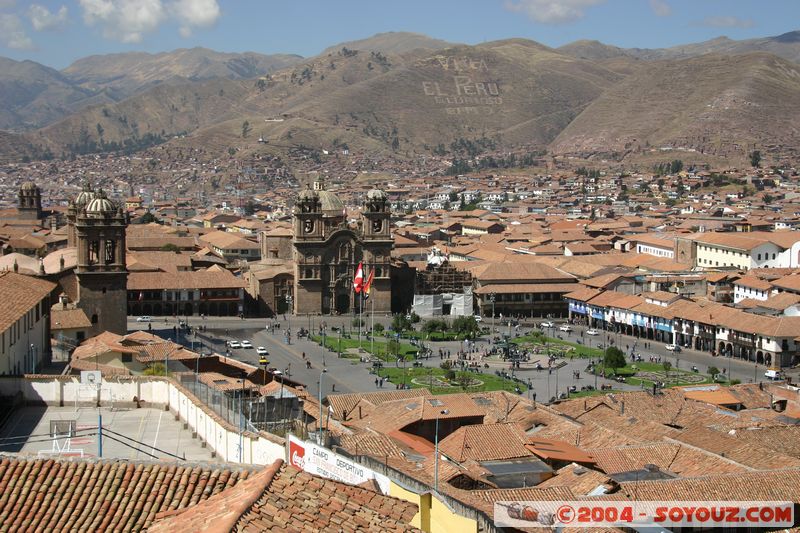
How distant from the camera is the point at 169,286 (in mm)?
64500

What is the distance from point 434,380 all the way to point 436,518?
36195 millimetres

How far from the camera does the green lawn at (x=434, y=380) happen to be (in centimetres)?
4581

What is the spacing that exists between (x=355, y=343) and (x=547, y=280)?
1796 cm

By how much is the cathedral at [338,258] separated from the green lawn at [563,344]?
451 inches

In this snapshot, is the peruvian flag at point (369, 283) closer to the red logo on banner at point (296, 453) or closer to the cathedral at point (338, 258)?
the cathedral at point (338, 258)

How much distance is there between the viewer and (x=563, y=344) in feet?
194

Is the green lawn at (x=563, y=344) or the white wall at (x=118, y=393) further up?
the white wall at (x=118, y=393)

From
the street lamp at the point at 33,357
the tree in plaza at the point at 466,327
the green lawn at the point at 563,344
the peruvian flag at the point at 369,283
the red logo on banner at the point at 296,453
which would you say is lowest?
the green lawn at the point at 563,344

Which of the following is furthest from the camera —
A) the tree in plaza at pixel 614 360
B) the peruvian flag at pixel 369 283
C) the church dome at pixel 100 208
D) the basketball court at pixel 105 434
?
the peruvian flag at pixel 369 283

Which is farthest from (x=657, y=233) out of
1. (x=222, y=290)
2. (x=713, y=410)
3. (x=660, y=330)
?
(x=713, y=410)

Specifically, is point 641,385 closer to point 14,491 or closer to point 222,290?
point 222,290

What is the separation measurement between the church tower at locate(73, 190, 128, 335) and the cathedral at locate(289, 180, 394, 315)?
80.2ft

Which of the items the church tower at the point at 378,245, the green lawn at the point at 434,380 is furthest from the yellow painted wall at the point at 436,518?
the church tower at the point at 378,245

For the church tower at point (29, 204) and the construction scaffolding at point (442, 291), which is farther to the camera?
the church tower at point (29, 204)
